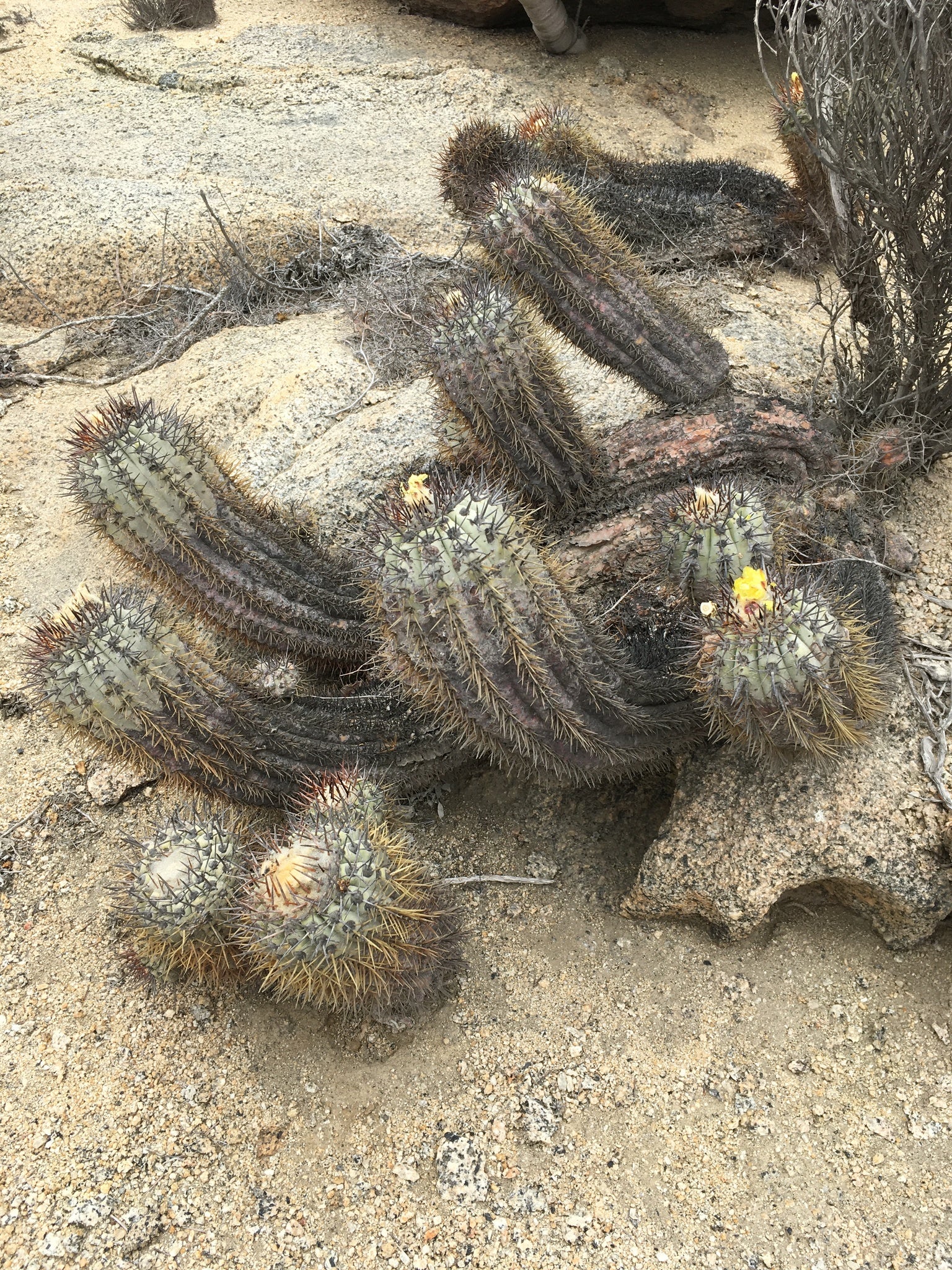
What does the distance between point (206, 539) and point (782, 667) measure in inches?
68.7

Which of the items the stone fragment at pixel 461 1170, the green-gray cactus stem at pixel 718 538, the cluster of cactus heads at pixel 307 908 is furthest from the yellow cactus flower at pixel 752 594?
the stone fragment at pixel 461 1170

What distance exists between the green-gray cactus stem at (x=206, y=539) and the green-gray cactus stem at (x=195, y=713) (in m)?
0.19

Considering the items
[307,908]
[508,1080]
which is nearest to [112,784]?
[307,908]

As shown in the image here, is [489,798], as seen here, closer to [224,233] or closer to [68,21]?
[224,233]

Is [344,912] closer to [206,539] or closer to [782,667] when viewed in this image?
[782,667]

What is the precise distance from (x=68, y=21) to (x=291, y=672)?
9.06 meters

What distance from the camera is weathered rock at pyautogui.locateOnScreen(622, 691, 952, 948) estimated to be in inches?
99.3

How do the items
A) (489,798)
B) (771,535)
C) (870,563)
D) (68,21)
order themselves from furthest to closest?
(68,21), (489,798), (870,563), (771,535)

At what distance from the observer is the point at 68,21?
356 inches

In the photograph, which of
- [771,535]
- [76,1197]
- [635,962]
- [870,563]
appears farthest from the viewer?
[870,563]

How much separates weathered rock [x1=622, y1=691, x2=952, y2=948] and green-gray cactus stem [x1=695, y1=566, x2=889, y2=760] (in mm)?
238

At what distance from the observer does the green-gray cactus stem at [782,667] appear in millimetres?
2188

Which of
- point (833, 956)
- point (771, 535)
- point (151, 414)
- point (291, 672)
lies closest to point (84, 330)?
point (151, 414)

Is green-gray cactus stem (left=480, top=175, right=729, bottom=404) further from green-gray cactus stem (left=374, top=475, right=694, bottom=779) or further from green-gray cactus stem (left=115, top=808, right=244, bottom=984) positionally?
green-gray cactus stem (left=115, top=808, right=244, bottom=984)
